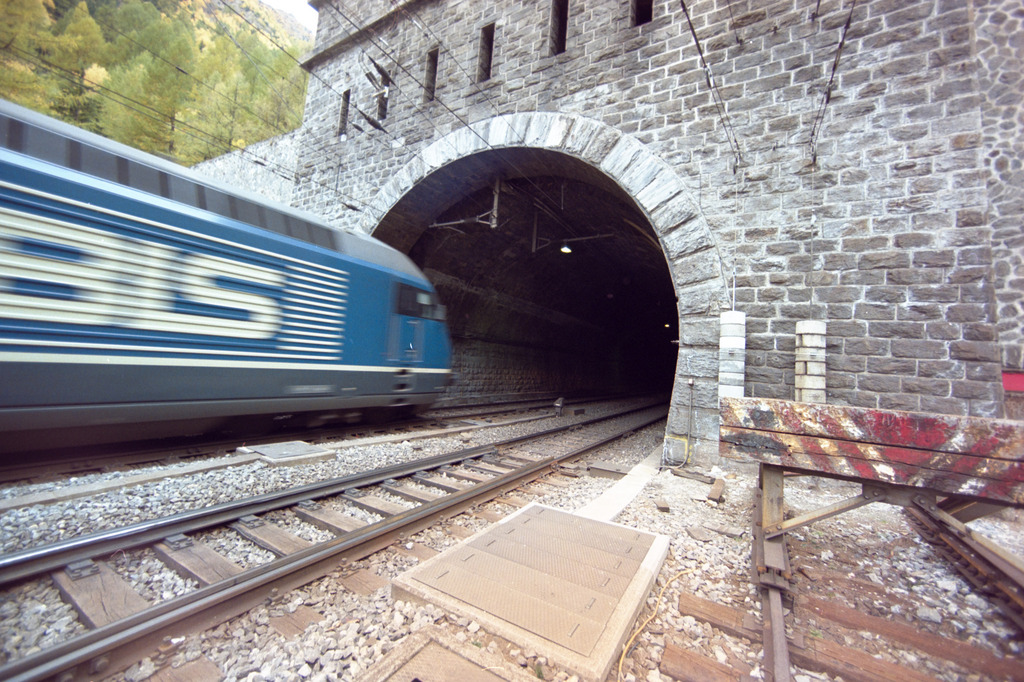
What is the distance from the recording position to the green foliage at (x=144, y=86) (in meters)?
18.5

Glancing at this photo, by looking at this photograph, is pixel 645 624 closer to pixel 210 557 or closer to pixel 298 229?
pixel 210 557

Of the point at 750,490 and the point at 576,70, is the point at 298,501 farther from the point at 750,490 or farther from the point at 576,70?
the point at 576,70

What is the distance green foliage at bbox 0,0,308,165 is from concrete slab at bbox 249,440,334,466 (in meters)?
18.8

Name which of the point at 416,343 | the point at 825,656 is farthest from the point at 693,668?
the point at 416,343

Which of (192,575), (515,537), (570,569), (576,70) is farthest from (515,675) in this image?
(576,70)

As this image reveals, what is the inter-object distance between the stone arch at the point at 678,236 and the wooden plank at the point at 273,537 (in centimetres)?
502

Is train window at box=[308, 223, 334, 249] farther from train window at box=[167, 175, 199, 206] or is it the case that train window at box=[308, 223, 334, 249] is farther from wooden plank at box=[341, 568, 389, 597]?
wooden plank at box=[341, 568, 389, 597]

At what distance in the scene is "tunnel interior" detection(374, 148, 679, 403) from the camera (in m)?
10.2

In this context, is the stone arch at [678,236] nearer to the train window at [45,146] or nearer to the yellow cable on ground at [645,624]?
the yellow cable on ground at [645,624]

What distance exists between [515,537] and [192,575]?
2.03m

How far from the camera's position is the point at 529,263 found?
14.6 metres

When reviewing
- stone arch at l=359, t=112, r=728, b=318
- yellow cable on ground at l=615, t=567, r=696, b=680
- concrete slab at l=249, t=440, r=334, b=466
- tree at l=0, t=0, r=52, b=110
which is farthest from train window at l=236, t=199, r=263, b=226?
tree at l=0, t=0, r=52, b=110

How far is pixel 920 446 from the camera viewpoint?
2.36m

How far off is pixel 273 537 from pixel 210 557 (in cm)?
41
